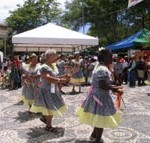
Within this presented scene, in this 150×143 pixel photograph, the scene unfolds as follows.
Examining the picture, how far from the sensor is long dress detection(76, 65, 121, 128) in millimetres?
6471

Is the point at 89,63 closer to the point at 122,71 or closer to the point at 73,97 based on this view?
the point at 122,71

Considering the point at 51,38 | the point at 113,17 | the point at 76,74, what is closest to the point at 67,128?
the point at 76,74

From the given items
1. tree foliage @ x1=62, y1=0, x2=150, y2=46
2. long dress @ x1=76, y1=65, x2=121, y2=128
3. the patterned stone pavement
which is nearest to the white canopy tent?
the patterned stone pavement

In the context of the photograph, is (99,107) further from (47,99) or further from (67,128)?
(67,128)

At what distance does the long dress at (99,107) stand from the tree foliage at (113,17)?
2922cm

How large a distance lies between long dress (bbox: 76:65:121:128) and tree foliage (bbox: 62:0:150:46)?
29.2 meters

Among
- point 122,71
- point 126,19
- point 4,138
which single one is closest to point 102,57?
point 4,138

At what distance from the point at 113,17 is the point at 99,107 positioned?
121 ft

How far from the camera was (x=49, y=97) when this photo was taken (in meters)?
7.68

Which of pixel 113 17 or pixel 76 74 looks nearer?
pixel 76 74

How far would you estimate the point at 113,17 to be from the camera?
140 feet

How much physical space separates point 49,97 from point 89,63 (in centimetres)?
1182

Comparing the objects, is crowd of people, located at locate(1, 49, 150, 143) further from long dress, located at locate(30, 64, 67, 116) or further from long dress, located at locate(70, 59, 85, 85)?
long dress, located at locate(70, 59, 85, 85)

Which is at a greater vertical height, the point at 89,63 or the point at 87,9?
the point at 87,9
